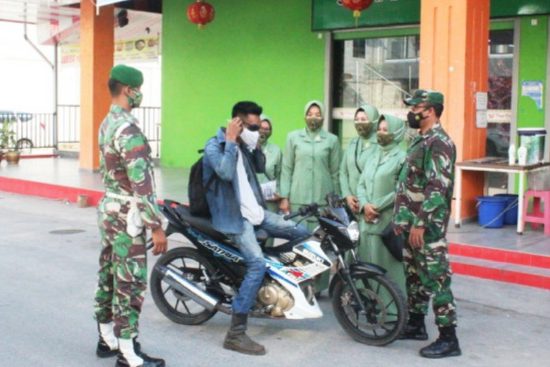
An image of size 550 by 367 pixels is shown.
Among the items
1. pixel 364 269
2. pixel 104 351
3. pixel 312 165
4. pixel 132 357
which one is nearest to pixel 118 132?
pixel 132 357

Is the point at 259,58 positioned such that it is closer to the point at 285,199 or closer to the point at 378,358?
the point at 285,199

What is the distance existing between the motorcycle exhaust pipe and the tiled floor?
3508 mm

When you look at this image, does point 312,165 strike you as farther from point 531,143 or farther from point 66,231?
point 66,231

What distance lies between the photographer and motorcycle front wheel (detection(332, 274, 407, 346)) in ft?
17.6

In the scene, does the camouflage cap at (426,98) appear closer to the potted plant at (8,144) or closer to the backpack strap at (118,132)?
the backpack strap at (118,132)

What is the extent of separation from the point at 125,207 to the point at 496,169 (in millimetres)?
5194

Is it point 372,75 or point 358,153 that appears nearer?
point 358,153

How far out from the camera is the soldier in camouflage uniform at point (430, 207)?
5.12 meters

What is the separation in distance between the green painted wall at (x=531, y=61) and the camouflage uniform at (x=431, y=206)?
631cm

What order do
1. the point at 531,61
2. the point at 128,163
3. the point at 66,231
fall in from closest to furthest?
the point at 128,163 → the point at 66,231 → the point at 531,61

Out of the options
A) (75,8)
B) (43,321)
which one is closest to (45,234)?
(43,321)

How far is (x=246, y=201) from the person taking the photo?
5.55 metres

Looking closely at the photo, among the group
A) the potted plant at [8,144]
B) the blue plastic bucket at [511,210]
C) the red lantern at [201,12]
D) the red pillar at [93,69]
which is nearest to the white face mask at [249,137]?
the blue plastic bucket at [511,210]

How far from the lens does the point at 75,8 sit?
58.6 ft
